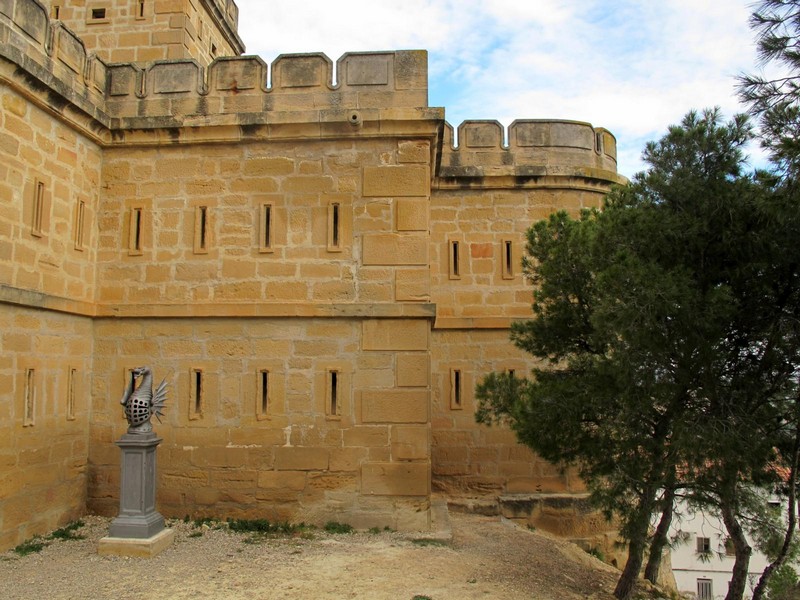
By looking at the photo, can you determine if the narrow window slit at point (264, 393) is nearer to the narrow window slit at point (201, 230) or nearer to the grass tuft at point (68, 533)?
the narrow window slit at point (201, 230)

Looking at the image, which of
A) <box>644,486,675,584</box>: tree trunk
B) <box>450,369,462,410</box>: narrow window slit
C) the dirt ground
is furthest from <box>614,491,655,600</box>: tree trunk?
<box>450,369,462,410</box>: narrow window slit

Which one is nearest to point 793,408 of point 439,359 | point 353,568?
point 353,568

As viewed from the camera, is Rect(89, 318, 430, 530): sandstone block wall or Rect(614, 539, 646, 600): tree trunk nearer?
Rect(614, 539, 646, 600): tree trunk

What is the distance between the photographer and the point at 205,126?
816 centimetres

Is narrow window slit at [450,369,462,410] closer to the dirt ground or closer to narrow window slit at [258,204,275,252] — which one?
the dirt ground

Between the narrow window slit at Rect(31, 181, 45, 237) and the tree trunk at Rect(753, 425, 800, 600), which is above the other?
the narrow window slit at Rect(31, 181, 45, 237)

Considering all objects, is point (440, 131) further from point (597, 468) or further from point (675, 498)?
point (675, 498)

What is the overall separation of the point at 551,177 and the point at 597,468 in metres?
5.30

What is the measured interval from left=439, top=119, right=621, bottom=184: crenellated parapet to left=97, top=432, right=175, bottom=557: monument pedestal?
233 inches

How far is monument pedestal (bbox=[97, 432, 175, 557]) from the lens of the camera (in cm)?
650

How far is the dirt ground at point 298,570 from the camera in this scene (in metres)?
5.76

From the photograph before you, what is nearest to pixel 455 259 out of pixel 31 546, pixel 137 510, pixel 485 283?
pixel 485 283

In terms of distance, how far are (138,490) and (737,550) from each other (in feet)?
17.6

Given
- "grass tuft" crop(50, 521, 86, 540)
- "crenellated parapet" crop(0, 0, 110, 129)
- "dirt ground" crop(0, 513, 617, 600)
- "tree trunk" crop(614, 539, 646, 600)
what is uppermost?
"crenellated parapet" crop(0, 0, 110, 129)
